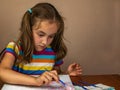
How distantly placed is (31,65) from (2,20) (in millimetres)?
672

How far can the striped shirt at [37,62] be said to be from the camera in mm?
1094

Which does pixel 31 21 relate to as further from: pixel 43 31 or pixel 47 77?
pixel 47 77

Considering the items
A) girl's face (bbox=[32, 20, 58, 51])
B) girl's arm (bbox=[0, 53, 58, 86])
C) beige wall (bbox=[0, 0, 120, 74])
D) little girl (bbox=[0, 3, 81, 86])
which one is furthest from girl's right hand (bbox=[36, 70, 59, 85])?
beige wall (bbox=[0, 0, 120, 74])

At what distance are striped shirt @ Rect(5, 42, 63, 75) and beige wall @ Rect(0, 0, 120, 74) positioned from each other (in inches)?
21.7

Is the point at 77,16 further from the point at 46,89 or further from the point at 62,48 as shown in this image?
the point at 46,89

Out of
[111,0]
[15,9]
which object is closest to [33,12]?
[15,9]

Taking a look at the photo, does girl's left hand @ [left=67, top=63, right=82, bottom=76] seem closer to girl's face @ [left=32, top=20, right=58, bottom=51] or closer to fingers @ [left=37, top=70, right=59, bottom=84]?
girl's face @ [left=32, top=20, right=58, bottom=51]

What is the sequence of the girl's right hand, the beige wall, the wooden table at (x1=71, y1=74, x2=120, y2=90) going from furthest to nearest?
the beige wall → the wooden table at (x1=71, y1=74, x2=120, y2=90) → the girl's right hand

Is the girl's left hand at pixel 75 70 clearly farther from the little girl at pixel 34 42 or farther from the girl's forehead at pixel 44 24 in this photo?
the girl's forehead at pixel 44 24

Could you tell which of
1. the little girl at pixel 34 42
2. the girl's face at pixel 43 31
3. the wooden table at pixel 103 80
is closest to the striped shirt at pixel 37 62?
the little girl at pixel 34 42

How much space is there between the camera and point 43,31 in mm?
1046

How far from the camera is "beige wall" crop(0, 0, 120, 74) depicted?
1.75 m

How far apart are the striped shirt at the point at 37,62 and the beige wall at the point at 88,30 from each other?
0.55 metres

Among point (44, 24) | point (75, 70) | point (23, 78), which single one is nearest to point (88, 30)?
point (75, 70)
